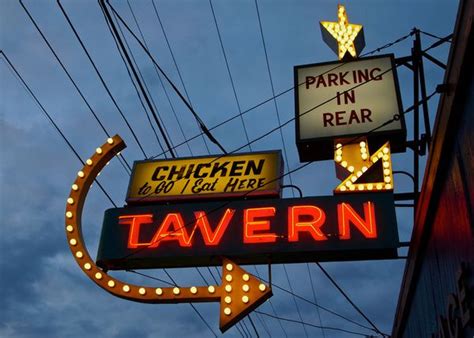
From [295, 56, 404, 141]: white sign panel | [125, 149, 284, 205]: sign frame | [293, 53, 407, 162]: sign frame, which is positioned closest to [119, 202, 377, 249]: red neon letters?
[125, 149, 284, 205]: sign frame

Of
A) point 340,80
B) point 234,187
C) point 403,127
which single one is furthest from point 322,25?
point 234,187

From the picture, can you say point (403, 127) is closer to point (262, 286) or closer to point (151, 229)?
point (262, 286)

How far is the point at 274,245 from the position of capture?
8.46 meters

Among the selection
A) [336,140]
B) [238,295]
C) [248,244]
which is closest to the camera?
[238,295]

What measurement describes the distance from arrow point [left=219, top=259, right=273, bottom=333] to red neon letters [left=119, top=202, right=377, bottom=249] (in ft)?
1.86

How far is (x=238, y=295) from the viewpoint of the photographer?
8.09m

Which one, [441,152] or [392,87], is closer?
[441,152]

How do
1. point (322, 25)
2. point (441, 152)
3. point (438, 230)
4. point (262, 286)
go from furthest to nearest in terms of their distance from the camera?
point (322, 25) < point (262, 286) < point (438, 230) < point (441, 152)

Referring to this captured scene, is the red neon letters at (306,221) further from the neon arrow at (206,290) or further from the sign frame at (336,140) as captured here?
the sign frame at (336,140)

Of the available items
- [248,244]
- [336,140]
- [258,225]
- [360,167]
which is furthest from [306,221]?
[336,140]

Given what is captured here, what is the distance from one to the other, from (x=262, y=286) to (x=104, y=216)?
3.04 metres

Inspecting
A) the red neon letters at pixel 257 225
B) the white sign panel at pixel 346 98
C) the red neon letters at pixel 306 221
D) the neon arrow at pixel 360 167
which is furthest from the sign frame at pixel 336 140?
the red neon letters at pixel 257 225

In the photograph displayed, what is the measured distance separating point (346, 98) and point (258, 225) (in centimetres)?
347

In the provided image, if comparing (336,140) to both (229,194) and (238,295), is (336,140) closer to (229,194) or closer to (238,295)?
(229,194)
